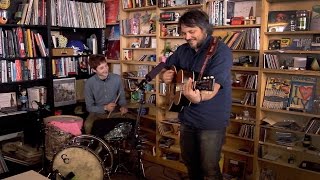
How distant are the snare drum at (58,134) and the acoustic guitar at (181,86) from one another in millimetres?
985

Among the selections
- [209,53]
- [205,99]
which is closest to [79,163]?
[205,99]

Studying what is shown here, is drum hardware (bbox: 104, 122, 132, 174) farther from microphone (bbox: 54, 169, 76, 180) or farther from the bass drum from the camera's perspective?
microphone (bbox: 54, 169, 76, 180)

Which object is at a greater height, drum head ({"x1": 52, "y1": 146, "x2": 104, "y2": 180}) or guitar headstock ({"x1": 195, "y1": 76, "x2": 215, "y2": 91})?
guitar headstock ({"x1": 195, "y1": 76, "x2": 215, "y2": 91})

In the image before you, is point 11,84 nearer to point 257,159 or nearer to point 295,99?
point 257,159

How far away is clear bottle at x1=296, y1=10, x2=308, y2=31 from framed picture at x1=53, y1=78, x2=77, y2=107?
2.50 m

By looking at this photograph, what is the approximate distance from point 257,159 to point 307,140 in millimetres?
446

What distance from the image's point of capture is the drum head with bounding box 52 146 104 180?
2.34 m

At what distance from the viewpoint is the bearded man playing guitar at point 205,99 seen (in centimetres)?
179

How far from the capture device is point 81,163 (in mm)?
2348

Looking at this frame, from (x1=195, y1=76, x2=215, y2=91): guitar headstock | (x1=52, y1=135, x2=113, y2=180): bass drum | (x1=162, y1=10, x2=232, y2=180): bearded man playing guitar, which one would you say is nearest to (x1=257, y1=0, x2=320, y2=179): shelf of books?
(x1=162, y1=10, x2=232, y2=180): bearded man playing guitar

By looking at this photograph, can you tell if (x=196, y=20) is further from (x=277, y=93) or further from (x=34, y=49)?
(x=34, y=49)

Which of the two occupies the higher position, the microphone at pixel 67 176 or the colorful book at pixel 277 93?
the colorful book at pixel 277 93

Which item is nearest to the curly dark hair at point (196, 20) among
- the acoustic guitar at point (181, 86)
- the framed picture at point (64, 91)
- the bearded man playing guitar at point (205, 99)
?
the bearded man playing guitar at point (205, 99)

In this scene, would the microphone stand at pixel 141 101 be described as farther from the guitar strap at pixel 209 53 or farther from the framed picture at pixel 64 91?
the framed picture at pixel 64 91
